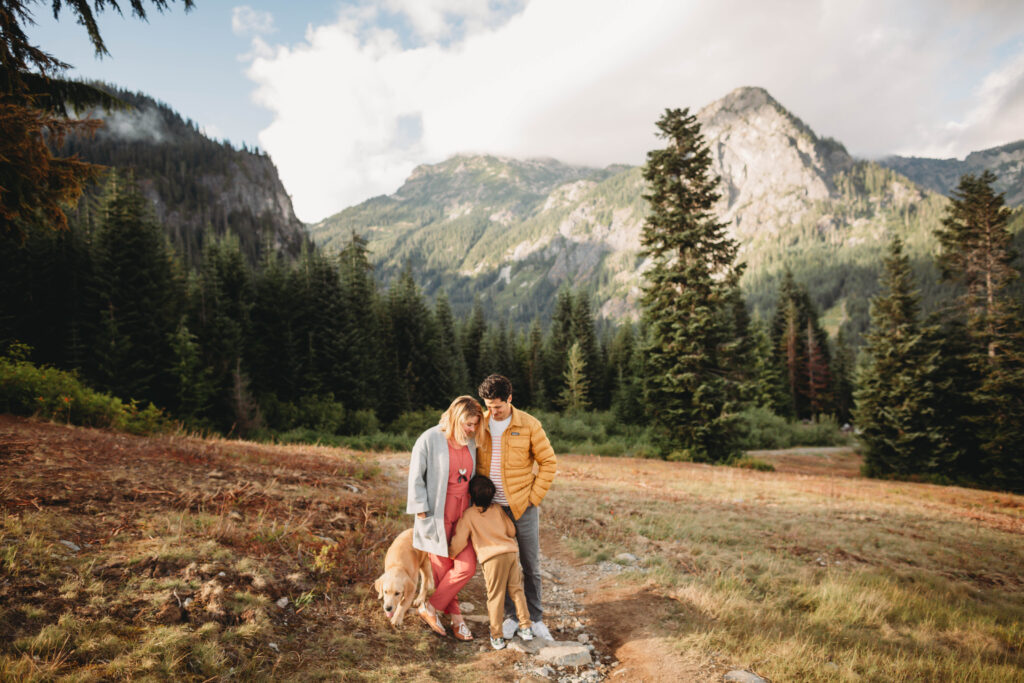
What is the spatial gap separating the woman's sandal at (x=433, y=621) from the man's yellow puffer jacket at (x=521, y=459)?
1.33 m

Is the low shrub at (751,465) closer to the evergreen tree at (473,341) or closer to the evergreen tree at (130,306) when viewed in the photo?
the evergreen tree at (130,306)

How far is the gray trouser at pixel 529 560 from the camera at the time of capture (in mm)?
4676

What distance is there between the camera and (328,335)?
34562 mm

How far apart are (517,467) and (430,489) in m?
0.88

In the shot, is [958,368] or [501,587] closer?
[501,587]

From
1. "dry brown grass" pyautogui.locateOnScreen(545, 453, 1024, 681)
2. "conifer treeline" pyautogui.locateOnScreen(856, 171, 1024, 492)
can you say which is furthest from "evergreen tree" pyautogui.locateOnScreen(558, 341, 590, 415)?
"dry brown grass" pyautogui.locateOnScreen(545, 453, 1024, 681)

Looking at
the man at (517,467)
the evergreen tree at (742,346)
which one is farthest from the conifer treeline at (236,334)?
the man at (517,467)

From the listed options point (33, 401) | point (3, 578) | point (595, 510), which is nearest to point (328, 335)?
point (33, 401)

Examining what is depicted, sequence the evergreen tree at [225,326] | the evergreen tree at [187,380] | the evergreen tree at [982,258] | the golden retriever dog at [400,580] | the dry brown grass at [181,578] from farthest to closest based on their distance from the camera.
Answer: the evergreen tree at [225,326] → the evergreen tree at [187,380] → the evergreen tree at [982,258] → the golden retriever dog at [400,580] → the dry brown grass at [181,578]

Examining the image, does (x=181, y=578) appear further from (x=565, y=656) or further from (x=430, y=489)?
(x=565, y=656)

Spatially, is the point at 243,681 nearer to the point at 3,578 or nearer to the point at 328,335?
the point at 3,578

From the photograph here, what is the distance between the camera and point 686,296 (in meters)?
20.0

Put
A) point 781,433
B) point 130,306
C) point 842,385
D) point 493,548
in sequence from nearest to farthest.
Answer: point 493,548, point 130,306, point 781,433, point 842,385

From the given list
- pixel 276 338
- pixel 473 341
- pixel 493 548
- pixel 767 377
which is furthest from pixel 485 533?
pixel 473 341
